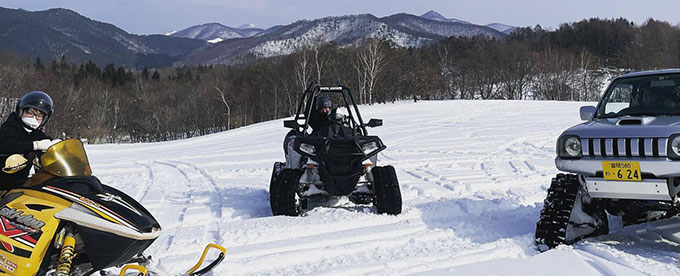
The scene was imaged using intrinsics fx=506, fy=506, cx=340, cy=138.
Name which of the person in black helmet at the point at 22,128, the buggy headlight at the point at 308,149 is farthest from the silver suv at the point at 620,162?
the person in black helmet at the point at 22,128

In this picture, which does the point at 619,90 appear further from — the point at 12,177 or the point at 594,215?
the point at 12,177

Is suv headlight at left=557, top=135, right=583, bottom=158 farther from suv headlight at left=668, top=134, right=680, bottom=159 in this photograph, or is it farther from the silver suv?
suv headlight at left=668, top=134, right=680, bottom=159

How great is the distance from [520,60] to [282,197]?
68390 millimetres

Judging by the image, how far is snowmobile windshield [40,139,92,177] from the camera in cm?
355

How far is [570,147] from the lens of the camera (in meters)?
4.61

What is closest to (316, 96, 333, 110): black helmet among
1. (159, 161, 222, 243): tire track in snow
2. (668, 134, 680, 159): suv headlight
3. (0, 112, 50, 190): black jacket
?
(159, 161, 222, 243): tire track in snow

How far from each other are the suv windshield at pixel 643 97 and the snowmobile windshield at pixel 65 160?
4957mm

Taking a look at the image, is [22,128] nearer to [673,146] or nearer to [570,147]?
[570,147]

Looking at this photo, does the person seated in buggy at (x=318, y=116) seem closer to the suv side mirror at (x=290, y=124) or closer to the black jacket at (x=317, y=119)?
the black jacket at (x=317, y=119)

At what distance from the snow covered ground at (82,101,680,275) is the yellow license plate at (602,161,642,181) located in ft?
2.32

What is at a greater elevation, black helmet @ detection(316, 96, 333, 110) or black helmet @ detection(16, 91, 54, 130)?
black helmet @ detection(16, 91, 54, 130)

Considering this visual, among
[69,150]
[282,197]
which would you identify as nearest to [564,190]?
[282,197]

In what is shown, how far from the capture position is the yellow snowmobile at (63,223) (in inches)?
134

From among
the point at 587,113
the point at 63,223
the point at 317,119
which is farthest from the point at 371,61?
the point at 63,223
